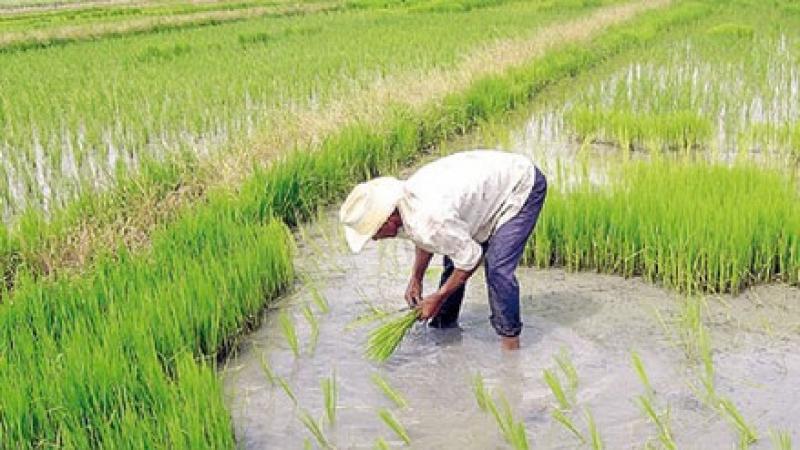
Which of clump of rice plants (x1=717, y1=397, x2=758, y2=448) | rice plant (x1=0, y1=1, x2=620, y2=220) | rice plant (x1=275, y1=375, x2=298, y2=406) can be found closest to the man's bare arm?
rice plant (x1=275, y1=375, x2=298, y2=406)

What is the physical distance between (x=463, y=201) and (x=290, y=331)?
32.3 inches

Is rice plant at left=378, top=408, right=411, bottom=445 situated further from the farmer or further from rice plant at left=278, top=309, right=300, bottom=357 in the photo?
rice plant at left=278, top=309, right=300, bottom=357

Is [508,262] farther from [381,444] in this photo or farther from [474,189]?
[381,444]

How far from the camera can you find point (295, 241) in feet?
14.5

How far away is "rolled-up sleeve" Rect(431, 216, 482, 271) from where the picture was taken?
8.77ft

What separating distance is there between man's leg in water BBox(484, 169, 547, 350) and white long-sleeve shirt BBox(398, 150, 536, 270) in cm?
4

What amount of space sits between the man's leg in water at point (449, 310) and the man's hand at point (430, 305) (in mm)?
320

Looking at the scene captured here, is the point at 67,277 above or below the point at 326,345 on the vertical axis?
above

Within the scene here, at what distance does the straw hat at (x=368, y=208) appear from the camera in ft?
8.52

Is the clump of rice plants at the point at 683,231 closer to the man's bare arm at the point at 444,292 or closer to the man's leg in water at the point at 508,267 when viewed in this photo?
the man's leg in water at the point at 508,267

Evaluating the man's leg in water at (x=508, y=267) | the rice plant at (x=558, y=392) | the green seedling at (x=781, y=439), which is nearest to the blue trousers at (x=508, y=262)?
the man's leg in water at (x=508, y=267)

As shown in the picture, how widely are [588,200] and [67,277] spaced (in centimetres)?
222

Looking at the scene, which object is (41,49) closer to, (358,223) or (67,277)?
(67,277)

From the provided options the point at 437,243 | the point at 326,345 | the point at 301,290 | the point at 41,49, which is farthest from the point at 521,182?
the point at 41,49
